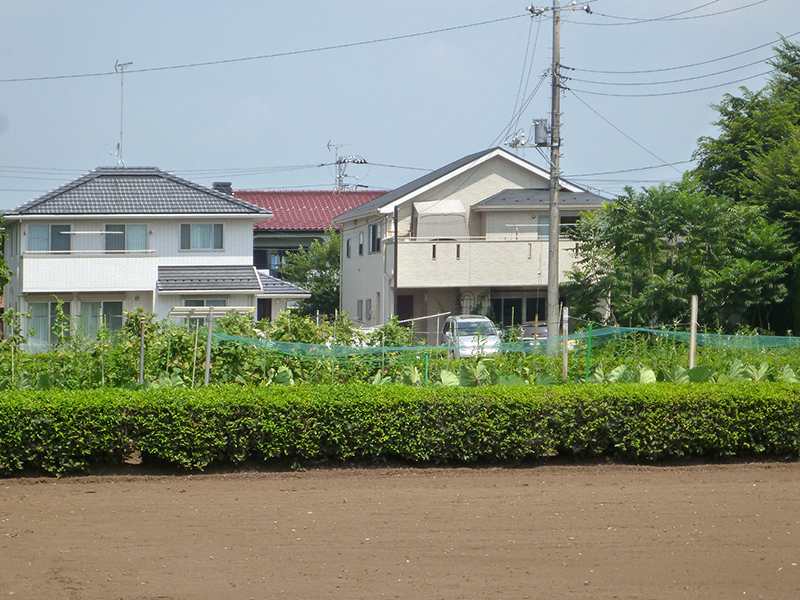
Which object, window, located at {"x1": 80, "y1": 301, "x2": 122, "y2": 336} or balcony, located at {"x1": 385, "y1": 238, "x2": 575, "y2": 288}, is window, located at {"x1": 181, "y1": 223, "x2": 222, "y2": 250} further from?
balcony, located at {"x1": 385, "y1": 238, "x2": 575, "y2": 288}

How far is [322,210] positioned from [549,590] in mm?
41285

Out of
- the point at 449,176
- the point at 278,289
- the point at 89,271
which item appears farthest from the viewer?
the point at 449,176

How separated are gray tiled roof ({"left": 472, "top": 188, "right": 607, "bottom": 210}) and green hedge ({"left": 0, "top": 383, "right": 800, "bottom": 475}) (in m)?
18.8

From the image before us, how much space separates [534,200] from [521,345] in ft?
58.4

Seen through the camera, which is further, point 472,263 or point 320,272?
point 320,272

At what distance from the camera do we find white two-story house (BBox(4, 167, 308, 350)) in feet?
83.0

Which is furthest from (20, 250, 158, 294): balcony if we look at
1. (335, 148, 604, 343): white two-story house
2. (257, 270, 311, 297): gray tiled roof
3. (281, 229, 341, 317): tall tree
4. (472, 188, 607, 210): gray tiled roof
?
(281, 229, 341, 317): tall tree

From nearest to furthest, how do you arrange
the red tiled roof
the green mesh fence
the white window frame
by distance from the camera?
the green mesh fence → the white window frame → the red tiled roof

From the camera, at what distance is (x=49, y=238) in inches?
1009

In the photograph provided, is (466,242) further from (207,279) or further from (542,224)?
(207,279)

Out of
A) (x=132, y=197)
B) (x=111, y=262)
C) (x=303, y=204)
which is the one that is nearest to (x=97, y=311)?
(x=111, y=262)

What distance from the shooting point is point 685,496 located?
8.04 metres

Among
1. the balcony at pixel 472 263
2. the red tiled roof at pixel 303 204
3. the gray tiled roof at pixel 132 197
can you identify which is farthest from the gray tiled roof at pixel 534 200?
the red tiled roof at pixel 303 204

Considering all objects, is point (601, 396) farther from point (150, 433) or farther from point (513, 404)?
point (150, 433)
